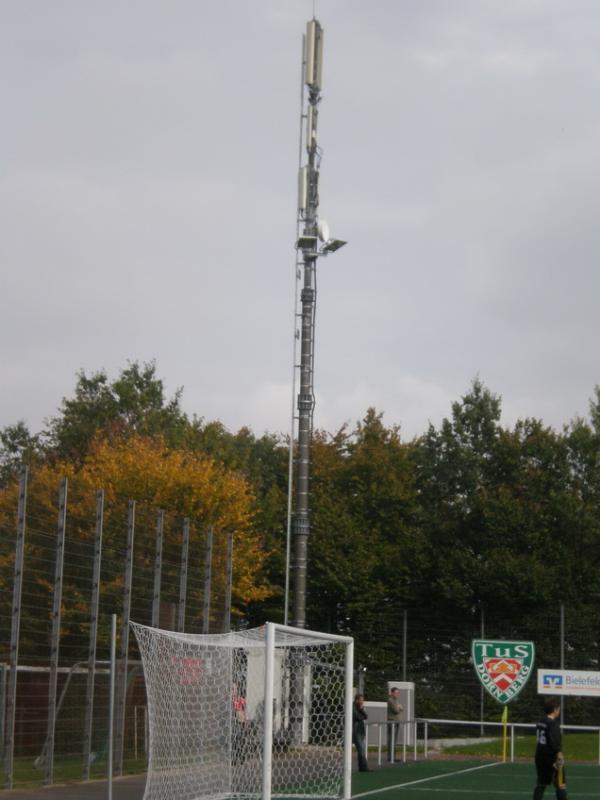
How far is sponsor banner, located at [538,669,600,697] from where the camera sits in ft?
106

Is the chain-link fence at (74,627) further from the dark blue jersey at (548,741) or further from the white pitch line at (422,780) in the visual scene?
the dark blue jersey at (548,741)

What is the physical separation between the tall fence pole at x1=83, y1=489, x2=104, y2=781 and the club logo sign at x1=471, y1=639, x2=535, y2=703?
11902 mm

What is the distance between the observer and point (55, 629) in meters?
21.0

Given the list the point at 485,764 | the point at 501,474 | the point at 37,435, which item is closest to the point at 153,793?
the point at 485,764

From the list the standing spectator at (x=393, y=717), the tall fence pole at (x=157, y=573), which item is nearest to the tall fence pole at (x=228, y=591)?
the tall fence pole at (x=157, y=573)

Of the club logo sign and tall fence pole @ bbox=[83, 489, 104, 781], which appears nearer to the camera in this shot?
tall fence pole @ bbox=[83, 489, 104, 781]

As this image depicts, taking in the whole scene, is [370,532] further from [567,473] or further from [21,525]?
[21,525]

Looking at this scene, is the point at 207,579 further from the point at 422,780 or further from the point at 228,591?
the point at 422,780

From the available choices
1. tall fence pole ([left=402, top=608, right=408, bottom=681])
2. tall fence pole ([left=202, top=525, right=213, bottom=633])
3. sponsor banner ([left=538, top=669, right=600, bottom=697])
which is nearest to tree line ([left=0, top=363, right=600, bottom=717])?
tall fence pole ([left=402, top=608, right=408, bottom=681])

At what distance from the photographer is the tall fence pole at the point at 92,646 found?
21.6 meters

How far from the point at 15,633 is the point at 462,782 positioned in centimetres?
853

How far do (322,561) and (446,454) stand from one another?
701cm

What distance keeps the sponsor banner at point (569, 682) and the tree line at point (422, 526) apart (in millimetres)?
8342

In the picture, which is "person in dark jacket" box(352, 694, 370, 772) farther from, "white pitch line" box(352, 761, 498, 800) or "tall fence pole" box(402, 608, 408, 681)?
"tall fence pole" box(402, 608, 408, 681)
